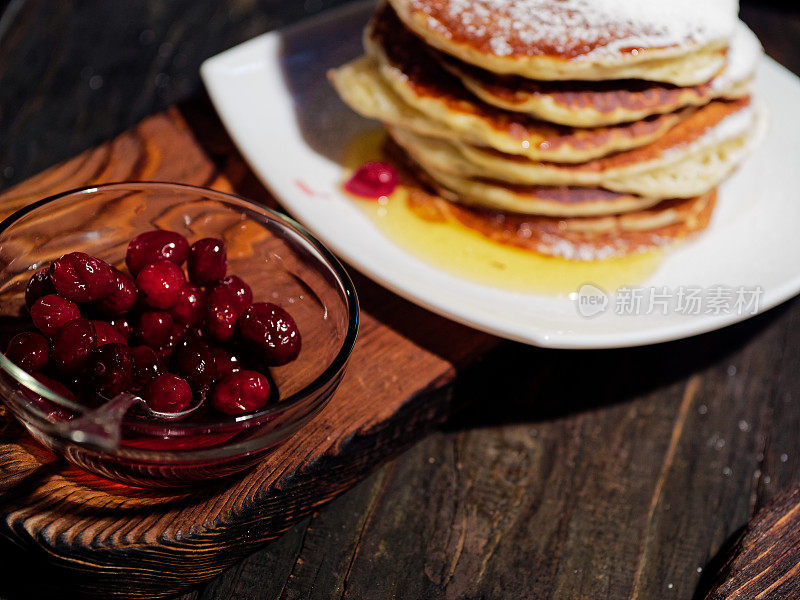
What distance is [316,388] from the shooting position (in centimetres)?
103

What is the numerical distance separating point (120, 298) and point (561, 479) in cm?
73

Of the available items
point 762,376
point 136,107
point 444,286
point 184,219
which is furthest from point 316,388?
point 136,107

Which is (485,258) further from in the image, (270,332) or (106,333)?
(106,333)

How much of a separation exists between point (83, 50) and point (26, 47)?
5.1 inches

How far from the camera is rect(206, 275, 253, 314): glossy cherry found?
116 cm

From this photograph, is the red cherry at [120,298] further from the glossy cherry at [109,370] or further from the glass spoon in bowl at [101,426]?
the glass spoon in bowl at [101,426]

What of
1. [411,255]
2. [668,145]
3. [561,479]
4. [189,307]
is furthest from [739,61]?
[189,307]

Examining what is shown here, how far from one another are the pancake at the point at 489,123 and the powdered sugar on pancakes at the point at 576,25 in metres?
0.12

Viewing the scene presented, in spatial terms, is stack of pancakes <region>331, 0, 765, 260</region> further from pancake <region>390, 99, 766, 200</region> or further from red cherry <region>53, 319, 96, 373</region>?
red cherry <region>53, 319, 96, 373</region>

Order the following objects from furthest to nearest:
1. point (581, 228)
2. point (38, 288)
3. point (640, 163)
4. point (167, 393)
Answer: point (581, 228)
point (640, 163)
point (38, 288)
point (167, 393)

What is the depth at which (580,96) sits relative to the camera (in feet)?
5.02

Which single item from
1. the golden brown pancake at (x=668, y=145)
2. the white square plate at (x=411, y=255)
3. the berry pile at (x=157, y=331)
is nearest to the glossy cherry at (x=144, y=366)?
the berry pile at (x=157, y=331)

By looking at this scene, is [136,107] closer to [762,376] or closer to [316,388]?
[316,388]

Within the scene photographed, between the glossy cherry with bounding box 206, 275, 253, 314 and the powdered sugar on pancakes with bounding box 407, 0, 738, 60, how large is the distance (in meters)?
0.61
